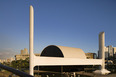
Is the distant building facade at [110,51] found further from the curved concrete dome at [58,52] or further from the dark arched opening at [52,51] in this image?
the dark arched opening at [52,51]

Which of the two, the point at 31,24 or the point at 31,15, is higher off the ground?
the point at 31,15

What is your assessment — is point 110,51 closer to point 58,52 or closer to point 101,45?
point 101,45

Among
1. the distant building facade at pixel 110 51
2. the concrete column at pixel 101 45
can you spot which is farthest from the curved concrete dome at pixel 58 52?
the distant building facade at pixel 110 51

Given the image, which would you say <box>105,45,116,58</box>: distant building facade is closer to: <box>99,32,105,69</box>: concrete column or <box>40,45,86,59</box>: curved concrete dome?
<box>40,45,86,59</box>: curved concrete dome

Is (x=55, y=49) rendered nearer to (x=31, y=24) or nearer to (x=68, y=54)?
(x=68, y=54)

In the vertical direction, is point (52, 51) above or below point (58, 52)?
above

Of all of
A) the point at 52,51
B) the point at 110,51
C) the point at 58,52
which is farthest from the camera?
the point at 110,51

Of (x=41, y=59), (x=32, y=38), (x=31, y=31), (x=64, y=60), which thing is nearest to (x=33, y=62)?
(x=41, y=59)

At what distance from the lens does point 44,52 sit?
53.4 m

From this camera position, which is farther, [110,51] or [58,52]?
[110,51]

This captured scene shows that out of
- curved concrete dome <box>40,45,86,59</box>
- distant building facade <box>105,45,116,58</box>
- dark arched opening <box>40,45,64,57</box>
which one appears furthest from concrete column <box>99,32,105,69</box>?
distant building facade <box>105,45,116,58</box>

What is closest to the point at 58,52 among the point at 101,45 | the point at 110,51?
the point at 101,45

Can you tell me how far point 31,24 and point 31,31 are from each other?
140 cm

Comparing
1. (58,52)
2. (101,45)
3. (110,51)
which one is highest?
(101,45)
